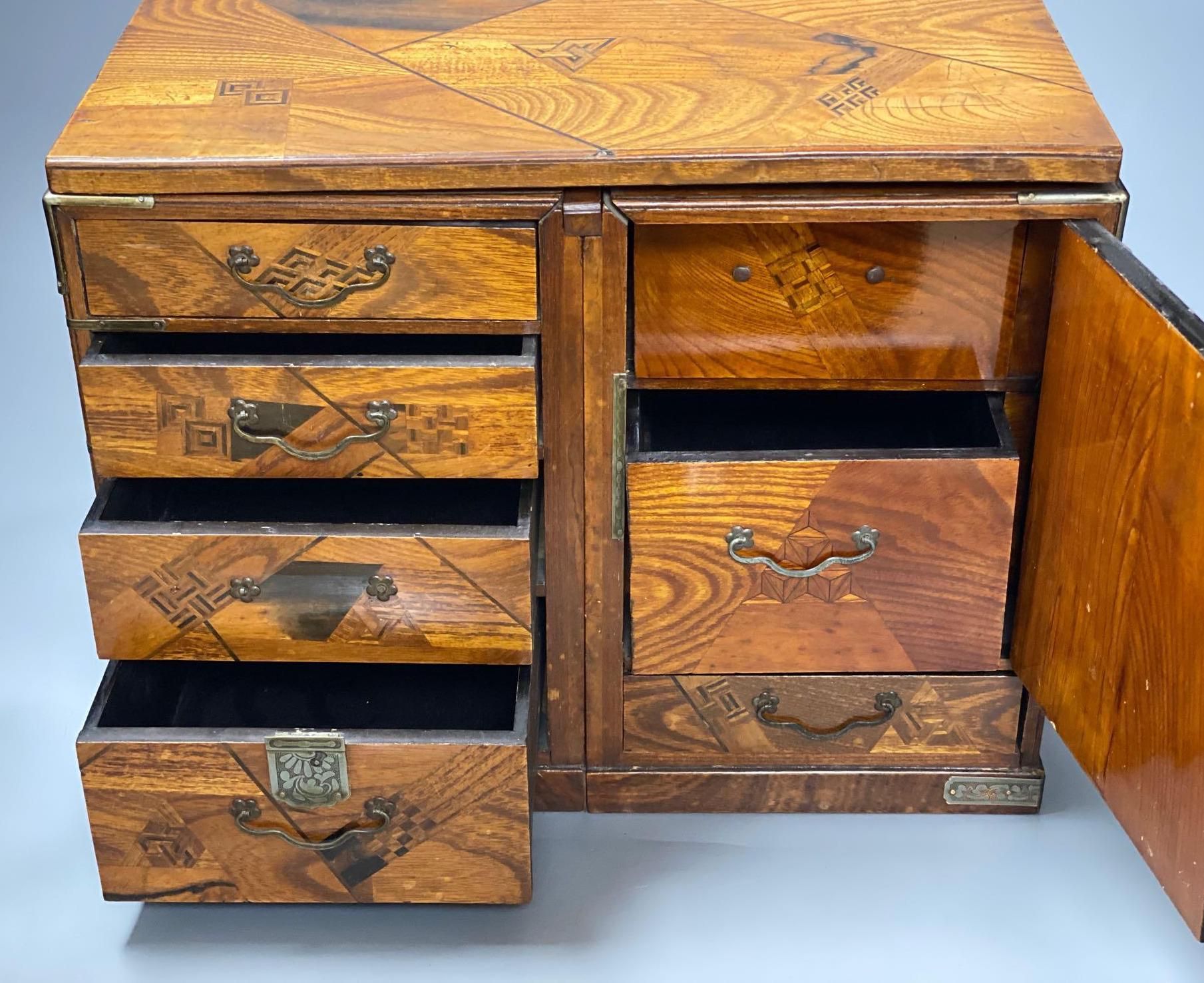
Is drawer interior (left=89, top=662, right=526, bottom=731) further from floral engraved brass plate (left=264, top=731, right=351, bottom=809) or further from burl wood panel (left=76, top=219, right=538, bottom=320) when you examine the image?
burl wood panel (left=76, top=219, right=538, bottom=320)

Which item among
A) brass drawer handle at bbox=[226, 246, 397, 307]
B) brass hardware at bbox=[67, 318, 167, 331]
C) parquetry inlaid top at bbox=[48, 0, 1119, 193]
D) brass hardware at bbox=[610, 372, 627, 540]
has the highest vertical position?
parquetry inlaid top at bbox=[48, 0, 1119, 193]

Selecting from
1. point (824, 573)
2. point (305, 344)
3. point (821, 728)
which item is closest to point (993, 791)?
point (821, 728)

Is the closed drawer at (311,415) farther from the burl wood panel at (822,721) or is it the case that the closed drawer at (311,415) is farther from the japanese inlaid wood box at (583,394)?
the burl wood panel at (822,721)

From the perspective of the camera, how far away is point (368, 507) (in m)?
2.02

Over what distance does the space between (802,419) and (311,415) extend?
587 millimetres

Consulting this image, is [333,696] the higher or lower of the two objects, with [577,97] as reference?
lower

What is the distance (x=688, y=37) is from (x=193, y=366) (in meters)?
0.63

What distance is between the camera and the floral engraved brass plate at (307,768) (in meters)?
1.75

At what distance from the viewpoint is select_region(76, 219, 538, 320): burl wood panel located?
1.72m

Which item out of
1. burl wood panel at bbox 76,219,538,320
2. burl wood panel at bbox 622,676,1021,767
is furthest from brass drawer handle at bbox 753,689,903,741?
burl wood panel at bbox 76,219,538,320

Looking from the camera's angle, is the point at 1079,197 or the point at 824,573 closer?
the point at 1079,197

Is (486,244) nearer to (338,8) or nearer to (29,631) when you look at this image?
(338,8)

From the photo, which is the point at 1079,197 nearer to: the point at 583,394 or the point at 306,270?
the point at 583,394

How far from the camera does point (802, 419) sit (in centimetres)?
206
